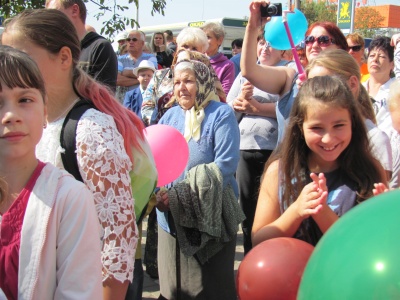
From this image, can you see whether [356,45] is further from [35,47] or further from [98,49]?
[35,47]

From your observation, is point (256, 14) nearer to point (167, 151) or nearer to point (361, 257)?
point (167, 151)

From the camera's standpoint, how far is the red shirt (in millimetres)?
1611

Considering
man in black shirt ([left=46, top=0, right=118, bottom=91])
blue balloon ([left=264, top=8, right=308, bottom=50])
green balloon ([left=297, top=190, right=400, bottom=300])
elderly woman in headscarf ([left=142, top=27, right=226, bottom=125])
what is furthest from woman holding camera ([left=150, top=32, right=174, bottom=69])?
green balloon ([left=297, top=190, right=400, bottom=300])

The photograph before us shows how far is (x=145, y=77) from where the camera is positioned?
6.44 metres

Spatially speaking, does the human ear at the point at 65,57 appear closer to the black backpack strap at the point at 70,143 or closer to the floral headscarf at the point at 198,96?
the black backpack strap at the point at 70,143

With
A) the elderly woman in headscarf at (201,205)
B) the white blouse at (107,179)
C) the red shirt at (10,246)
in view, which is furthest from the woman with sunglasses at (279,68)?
the red shirt at (10,246)

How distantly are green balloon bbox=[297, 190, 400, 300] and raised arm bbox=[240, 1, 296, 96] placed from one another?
1975 millimetres

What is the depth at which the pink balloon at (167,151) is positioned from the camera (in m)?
3.22

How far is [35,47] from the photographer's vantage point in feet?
6.79

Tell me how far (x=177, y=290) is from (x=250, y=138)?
1548 millimetres

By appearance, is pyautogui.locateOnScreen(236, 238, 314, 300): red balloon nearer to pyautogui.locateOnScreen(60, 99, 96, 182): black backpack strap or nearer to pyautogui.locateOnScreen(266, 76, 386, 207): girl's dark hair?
pyautogui.locateOnScreen(266, 76, 386, 207): girl's dark hair

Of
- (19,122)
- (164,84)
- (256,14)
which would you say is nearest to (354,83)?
(256,14)

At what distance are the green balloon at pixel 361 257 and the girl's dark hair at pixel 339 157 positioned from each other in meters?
0.81

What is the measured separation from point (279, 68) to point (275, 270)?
1.97 m
